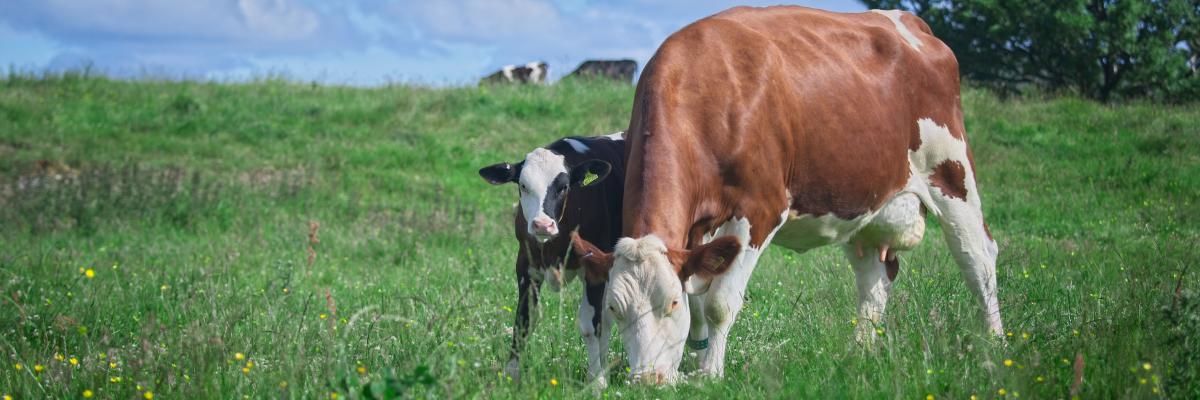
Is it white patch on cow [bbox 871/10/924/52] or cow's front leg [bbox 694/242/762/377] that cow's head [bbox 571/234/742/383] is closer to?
cow's front leg [bbox 694/242/762/377]

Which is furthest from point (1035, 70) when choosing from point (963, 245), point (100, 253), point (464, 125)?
point (100, 253)

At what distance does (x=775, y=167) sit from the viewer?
550 centimetres

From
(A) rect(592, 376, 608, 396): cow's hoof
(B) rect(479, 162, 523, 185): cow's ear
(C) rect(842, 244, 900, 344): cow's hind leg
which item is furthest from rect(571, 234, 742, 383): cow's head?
(C) rect(842, 244, 900, 344): cow's hind leg

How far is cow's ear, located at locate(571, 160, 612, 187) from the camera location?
236 inches

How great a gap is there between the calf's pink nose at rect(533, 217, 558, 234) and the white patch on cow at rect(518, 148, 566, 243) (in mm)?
290

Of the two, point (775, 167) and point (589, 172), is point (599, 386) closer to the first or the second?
Result: point (775, 167)

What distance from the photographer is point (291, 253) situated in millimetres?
10055

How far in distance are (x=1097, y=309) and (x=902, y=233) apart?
1.30 meters

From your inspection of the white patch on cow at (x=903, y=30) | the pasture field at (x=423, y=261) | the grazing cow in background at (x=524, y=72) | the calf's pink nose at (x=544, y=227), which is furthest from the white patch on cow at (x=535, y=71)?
the calf's pink nose at (x=544, y=227)

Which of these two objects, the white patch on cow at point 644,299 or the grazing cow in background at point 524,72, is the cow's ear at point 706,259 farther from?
the grazing cow in background at point 524,72

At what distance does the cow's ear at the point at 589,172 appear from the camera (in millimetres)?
6000

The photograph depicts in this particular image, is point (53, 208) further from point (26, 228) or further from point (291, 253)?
point (291, 253)

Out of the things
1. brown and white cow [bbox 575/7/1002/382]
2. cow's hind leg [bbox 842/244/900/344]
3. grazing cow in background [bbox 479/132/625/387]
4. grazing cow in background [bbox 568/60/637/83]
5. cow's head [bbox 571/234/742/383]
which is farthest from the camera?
grazing cow in background [bbox 568/60/637/83]

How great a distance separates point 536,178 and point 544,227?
0.62 metres
